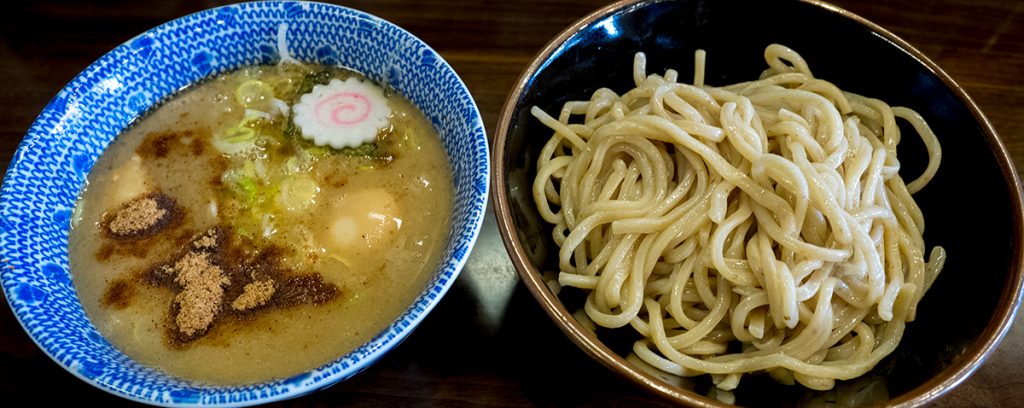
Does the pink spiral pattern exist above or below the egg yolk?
above

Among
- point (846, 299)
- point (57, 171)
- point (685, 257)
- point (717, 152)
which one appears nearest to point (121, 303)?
point (57, 171)

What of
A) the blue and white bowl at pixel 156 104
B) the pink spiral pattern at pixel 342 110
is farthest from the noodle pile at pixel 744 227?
the pink spiral pattern at pixel 342 110

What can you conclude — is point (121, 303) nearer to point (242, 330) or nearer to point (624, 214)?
point (242, 330)

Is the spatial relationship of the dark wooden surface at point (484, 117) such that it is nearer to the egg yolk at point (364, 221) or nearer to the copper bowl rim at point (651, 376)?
the copper bowl rim at point (651, 376)

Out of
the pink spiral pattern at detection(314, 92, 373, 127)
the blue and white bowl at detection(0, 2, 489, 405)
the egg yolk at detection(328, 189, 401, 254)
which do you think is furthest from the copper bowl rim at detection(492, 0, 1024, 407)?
the pink spiral pattern at detection(314, 92, 373, 127)

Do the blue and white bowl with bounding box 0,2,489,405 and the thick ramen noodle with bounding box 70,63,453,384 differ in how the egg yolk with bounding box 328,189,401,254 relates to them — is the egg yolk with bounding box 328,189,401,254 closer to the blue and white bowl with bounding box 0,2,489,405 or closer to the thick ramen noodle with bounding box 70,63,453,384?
the thick ramen noodle with bounding box 70,63,453,384

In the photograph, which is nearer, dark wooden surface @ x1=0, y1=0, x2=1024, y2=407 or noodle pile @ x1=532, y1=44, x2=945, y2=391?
noodle pile @ x1=532, y1=44, x2=945, y2=391

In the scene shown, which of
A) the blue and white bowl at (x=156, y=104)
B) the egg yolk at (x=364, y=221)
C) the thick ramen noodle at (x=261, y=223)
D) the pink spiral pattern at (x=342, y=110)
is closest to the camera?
the blue and white bowl at (x=156, y=104)

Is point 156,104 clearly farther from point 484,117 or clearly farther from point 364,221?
point 484,117
